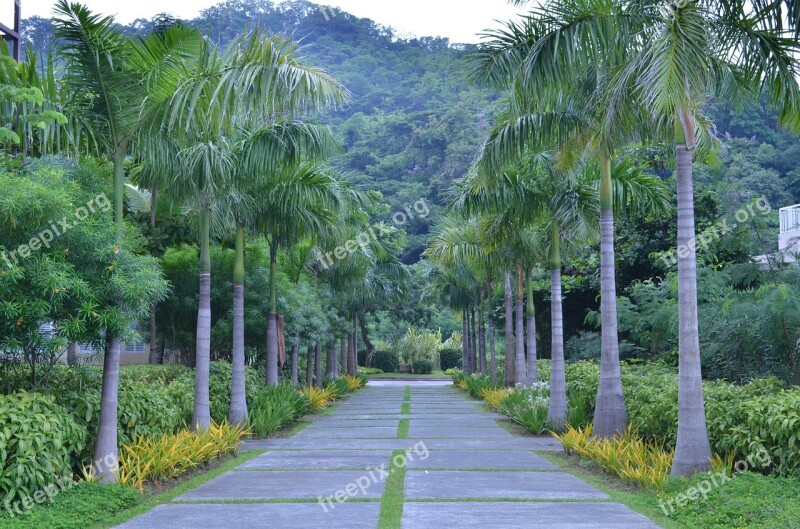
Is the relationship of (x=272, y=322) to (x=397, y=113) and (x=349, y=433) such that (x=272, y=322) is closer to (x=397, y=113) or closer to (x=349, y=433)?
(x=349, y=433)

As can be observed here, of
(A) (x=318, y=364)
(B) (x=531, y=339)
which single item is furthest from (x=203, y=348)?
(A) (x=318, y=364)

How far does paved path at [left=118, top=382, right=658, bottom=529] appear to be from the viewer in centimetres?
912

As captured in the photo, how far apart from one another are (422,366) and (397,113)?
67.6 feet

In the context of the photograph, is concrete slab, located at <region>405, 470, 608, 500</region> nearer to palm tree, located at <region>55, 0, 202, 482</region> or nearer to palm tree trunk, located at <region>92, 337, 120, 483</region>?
palm tree trunk, located at <region>92, 337, 120, 483</region>

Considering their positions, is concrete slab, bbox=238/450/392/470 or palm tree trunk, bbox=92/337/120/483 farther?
concrete slab, bbox=238/450/392/470

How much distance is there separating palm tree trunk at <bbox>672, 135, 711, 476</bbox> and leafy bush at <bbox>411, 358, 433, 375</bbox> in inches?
1999

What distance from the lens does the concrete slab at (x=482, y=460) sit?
13445 millimetres

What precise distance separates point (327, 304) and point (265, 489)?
15.9 m

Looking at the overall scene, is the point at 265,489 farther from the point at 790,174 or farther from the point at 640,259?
the point at 790,174

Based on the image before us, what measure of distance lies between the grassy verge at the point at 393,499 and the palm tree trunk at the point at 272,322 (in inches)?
279

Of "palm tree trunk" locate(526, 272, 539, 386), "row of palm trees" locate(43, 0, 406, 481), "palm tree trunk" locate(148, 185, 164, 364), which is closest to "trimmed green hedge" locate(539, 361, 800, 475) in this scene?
"row of palm trees" locate(43, 0, 406, 481)

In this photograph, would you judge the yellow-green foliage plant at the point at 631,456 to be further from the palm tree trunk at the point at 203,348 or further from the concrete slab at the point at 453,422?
the concrete slab at the point at 453,422

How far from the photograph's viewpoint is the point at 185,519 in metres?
9.26

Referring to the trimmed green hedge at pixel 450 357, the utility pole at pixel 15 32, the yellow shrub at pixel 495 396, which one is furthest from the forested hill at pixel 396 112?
the utility pole at pixel 15 32
